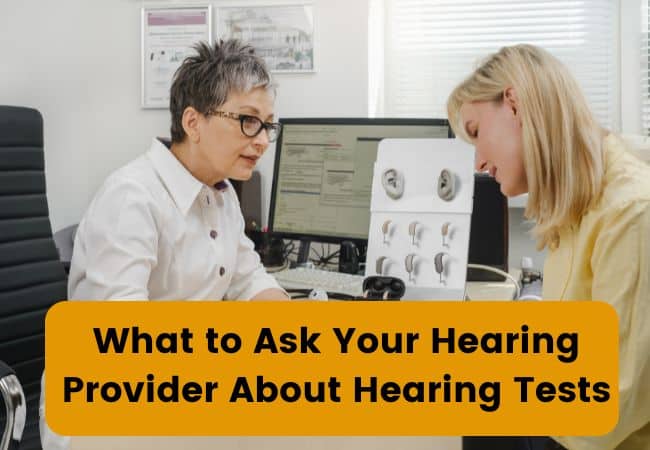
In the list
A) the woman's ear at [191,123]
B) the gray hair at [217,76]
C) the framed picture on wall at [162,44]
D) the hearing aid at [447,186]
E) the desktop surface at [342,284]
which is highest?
the framed picture on wall at [162,44]

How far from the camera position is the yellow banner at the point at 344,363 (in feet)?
3.04

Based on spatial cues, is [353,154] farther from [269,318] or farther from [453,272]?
[269,318]

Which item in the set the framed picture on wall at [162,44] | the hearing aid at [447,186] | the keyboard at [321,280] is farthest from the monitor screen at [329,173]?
the framed picture on wall at [162,44]

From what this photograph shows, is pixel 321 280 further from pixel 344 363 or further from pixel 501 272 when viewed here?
pixel 344 363

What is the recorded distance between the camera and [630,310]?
966 millimetres

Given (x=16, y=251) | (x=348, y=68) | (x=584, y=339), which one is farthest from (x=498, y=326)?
(x=348, y=68)

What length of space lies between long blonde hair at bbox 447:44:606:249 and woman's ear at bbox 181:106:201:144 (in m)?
0.64

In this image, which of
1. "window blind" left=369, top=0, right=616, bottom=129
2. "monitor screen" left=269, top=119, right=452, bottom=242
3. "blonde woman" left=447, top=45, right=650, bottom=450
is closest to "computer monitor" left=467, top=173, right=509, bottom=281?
"monitor screen" left=269, top=119, right=452, bottom=242

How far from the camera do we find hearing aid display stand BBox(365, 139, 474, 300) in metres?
1.52

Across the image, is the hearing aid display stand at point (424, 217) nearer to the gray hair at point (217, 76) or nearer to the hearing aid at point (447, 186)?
the hearing aid at point (447, 186)

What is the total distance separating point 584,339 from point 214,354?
0.56 metres

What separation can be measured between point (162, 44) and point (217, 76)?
1.34 m

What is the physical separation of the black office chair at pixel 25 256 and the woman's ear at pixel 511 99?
114cm

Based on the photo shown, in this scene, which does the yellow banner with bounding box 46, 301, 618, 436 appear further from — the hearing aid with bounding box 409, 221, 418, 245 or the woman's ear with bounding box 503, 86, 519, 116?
the hearing aid with bounding box 409, 221, 418, 245
